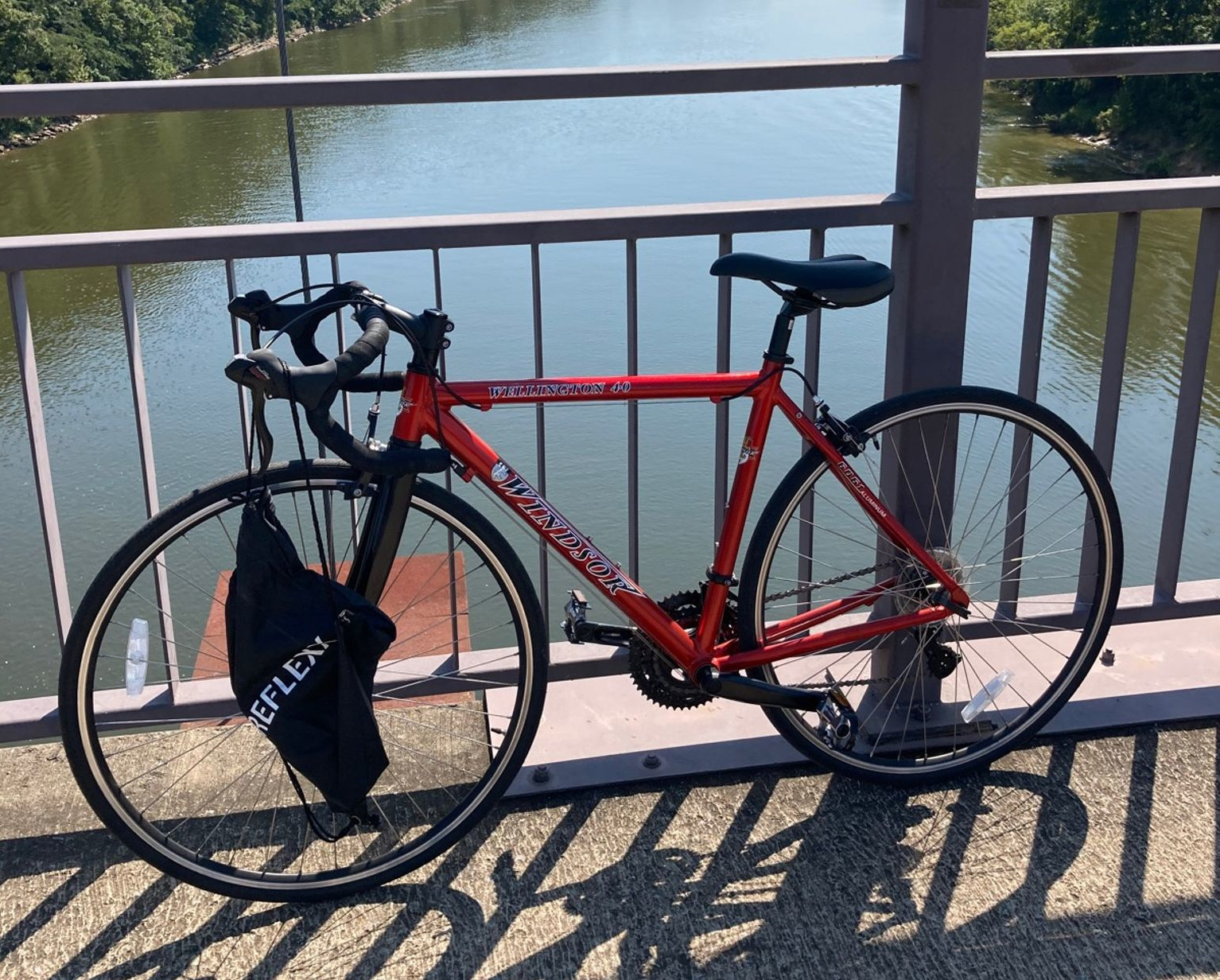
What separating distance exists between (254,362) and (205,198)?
27.8 metres

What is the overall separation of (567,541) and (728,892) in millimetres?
688

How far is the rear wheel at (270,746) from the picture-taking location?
2.02m

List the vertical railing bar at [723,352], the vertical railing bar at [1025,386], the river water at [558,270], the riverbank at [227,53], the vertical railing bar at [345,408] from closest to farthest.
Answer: the vertical railing bar at [345,408], the vertical railing bar at [723,352], the vertical railing bar at [1025,386], the river water at [558,270], the riverbank at [227,53]

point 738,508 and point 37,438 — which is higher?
point 37,438

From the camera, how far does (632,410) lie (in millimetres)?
2434

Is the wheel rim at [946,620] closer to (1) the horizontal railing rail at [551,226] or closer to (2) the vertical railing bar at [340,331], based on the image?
(1) the horizontal railing rail at [551,226]

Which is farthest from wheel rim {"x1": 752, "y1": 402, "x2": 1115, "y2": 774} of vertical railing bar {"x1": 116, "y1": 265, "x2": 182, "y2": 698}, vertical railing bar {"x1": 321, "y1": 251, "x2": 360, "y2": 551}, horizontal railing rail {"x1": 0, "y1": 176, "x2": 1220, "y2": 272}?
vertical railing bar {"x1": 116, "y1": 265, "x2": 182, "y2": 698}

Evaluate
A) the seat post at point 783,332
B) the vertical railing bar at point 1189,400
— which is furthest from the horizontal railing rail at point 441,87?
the vertical railing bar at point 1189,400

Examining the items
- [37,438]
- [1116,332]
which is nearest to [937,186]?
[1116,332]

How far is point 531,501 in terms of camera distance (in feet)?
6.93

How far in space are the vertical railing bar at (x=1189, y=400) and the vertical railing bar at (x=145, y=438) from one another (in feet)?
6.66

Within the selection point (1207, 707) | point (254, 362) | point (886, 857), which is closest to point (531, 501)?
point (254, 362)

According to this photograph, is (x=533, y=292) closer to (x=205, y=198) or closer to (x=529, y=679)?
(x=529, y=679)

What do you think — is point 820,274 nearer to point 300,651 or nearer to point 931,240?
point 931,240
